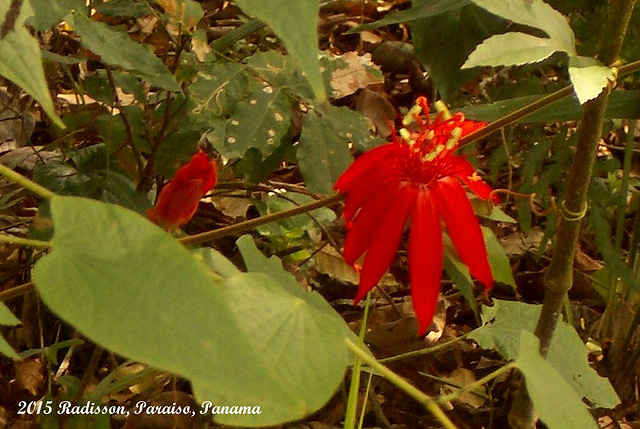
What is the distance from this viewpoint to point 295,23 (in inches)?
8.1

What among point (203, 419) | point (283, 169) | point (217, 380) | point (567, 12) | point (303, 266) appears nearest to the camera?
point (217, 380)

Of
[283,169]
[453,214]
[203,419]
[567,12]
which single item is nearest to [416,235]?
[453,214]

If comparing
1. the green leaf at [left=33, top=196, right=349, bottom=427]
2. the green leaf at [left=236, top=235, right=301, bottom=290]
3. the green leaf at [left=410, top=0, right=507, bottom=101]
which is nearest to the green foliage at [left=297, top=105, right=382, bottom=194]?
the green leaf at [left=410, top=0, right=507, bottom=101]

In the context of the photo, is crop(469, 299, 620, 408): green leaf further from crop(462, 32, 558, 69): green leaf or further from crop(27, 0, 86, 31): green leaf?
crop(27, 0, 86, 31): green leaf

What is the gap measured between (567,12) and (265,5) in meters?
0.76

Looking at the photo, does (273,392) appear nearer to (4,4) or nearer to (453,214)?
(4,4)

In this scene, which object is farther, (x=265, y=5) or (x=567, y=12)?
(x=567, y=12)

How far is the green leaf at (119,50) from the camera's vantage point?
63 centimetres

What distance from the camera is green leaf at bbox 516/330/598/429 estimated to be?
14.1 inches

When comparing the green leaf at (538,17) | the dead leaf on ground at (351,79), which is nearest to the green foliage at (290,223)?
the dead leaf on ground at (351,79)

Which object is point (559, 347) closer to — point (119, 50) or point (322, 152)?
point (322, 152)

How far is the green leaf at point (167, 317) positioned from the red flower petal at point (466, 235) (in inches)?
11.4

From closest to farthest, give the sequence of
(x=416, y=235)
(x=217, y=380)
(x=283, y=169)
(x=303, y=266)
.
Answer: (x=217, y=380) → (x=416, y=235) → (x=303, y=266) → (x=283, y=169)

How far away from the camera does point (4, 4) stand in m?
0.24
